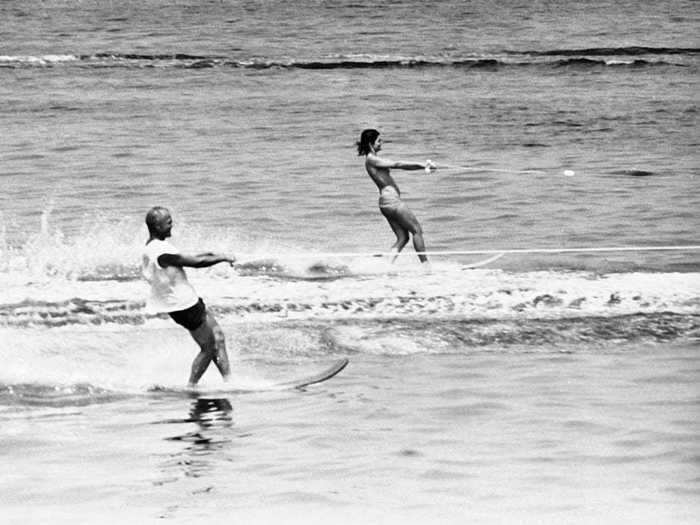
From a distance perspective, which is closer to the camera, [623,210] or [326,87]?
[623,210]

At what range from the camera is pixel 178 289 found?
42.2ft

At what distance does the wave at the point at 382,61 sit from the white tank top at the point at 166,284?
33.6 m

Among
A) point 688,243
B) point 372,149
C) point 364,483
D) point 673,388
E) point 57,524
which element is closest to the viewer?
point 57,524

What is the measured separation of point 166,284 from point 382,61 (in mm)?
36059

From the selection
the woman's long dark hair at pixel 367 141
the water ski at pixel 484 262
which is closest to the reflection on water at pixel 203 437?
the woman's long dark hair at pixel 367 141

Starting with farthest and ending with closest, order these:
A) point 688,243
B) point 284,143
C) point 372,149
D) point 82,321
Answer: point 284,143 < point 688,243 < point 372,149 < point 82,321

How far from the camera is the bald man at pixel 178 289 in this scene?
41.7ft

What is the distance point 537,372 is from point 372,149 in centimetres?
451

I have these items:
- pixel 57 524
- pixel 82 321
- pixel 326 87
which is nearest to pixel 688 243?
pixel 82 321

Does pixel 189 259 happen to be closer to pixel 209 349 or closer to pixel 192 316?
pixel 192 316

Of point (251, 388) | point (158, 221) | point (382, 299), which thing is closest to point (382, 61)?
point (382, 299)

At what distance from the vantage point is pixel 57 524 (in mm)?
9586

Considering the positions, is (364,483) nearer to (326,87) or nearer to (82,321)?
(82,321)

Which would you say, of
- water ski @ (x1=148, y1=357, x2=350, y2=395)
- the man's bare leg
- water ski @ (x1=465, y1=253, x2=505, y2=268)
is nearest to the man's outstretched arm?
the man's bare leg
